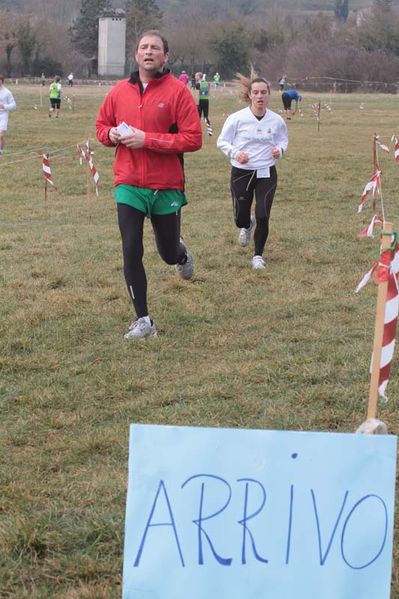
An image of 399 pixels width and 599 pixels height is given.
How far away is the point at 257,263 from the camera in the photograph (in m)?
8.84

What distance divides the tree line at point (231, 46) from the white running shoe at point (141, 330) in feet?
215

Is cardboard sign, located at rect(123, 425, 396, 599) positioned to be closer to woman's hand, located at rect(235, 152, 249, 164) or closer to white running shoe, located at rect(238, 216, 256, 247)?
woman's hand, located at rect(235, 152, 249, 164)

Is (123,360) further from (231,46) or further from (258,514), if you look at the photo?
(231,46)

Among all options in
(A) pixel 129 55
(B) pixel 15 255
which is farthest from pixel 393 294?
(A) pixel 129 55

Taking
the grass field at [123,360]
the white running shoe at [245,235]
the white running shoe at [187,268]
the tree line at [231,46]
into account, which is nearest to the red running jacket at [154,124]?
the grass field at [123,360]

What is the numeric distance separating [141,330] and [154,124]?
54.0 inches

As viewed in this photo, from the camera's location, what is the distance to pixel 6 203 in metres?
15.2

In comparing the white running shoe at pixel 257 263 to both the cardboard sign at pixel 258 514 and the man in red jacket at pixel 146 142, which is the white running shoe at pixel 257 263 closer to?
the man in red jacket at pixel 146 142

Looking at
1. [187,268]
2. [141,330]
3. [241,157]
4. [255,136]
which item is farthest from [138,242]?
[255,136]

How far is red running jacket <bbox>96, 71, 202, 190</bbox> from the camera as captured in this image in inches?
240

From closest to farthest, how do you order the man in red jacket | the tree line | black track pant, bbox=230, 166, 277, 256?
the man in red jacket
black track pant, bbox=230, 166, 277, 256
the tree line

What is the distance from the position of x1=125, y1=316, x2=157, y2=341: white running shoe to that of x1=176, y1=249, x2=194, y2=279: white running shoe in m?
1.30

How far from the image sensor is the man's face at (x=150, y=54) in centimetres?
599

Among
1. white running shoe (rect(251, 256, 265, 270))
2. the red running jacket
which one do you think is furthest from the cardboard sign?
white running shoe (rect(251, 256, 265, 270))
